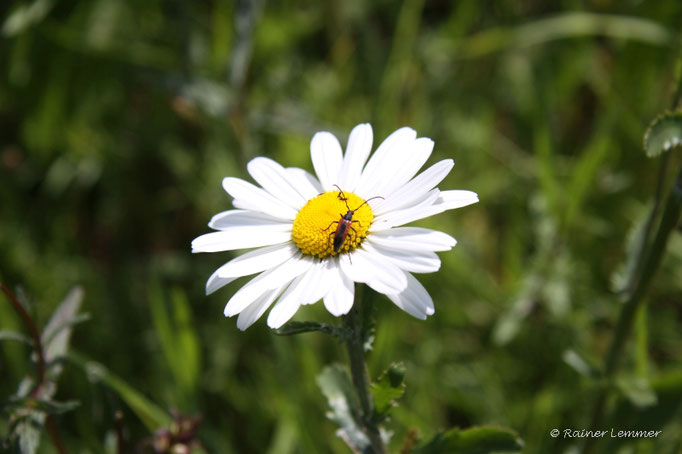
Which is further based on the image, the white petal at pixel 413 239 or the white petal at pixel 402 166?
the white petal at pixel 402 166

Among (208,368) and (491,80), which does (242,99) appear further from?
(491,80)

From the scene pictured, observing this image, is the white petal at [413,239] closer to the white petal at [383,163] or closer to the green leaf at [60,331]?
the white petal at [383,163]

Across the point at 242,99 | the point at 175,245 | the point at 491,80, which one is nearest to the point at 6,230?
the point at 175,245

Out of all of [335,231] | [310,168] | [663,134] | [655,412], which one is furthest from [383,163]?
[310,168]

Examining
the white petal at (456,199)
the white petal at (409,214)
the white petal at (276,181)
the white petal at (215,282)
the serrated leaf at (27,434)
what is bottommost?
the serrated leaf at (27,434)

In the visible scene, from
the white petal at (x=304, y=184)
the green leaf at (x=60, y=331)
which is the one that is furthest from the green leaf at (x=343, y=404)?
the green leaf at (x=60, y=331)

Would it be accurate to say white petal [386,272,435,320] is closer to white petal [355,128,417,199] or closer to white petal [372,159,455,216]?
white petal [372,159,455,216]

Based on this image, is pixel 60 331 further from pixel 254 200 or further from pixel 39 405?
pixel 254 200
